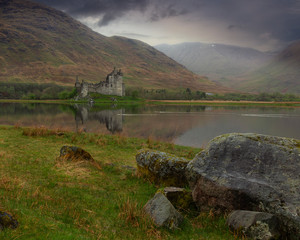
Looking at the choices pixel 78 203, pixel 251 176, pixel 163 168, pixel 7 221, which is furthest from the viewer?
pixel 163 168

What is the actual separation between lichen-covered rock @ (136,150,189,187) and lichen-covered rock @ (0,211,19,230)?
6.69 meters

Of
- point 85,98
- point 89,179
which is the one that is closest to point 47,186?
point 89,179

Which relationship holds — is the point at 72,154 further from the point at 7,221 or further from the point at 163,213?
the point at 7,221

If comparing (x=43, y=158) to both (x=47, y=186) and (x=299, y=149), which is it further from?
(x=299, y=149)

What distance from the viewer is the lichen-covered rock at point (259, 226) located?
20.1 ft

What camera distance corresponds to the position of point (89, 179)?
1032cm

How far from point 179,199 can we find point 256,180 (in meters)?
2.86

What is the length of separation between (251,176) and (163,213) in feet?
11.1

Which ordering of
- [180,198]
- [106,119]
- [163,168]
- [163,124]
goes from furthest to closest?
[106,119] → [163,124] → [163,168] → [180,198]

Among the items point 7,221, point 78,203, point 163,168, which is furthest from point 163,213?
point 7,221

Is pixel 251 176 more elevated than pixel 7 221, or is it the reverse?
pixel 251 176

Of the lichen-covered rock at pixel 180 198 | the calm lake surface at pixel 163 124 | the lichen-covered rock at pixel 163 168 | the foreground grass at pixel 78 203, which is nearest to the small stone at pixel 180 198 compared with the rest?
the lichen-covered rock at pixel 180 198

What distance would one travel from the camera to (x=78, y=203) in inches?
293

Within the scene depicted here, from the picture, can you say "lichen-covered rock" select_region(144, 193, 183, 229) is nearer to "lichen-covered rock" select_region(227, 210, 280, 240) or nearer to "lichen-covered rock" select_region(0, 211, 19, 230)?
"lichen-covered rock" select_region(227, 210, 280, 240)
